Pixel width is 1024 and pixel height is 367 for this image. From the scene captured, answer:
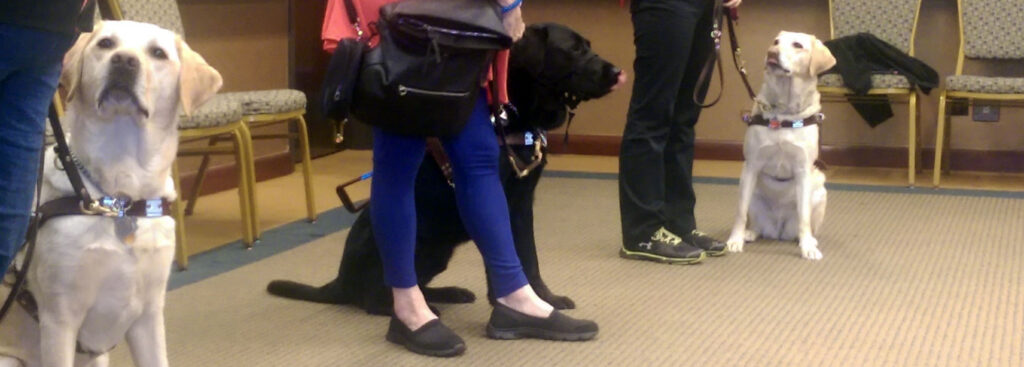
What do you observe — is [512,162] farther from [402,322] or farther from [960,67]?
[960,67]

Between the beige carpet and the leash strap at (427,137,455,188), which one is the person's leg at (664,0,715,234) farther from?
the leash strap at (427,137,455,188)

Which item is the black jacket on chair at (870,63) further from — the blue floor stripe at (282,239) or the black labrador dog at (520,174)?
the black labrador dog at (520,174)

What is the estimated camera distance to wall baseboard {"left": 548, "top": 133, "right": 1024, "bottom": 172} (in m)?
5.64

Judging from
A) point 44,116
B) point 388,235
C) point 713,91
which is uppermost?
point 44,116

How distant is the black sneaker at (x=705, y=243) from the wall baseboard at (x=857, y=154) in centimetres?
168

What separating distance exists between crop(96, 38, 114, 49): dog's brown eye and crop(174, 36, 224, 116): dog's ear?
11 centimetres

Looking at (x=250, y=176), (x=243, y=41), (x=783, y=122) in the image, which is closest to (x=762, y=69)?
(x=783, y=122)

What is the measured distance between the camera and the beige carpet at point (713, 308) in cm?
254

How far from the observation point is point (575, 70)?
2.82m

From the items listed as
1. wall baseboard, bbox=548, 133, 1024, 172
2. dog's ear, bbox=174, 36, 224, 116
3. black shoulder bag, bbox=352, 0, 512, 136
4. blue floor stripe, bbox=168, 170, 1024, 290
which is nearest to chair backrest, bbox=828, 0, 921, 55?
wall baseboard, bbox=548, 133, 1024, 172

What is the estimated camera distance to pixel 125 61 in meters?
1.87

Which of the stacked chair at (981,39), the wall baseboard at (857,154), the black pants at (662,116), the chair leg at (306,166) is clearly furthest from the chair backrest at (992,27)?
the chair leg at (306,166)

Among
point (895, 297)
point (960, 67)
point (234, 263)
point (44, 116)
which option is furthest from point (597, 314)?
point (960, 67)

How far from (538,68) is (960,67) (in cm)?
335
